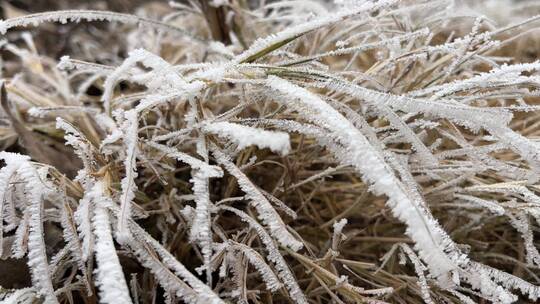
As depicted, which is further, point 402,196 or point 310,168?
point 310,168

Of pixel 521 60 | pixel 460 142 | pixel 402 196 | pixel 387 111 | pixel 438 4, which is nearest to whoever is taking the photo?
pixel 402 196

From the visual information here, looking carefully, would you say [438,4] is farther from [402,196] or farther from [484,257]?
[402,196]

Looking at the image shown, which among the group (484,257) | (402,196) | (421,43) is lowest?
(484,257)

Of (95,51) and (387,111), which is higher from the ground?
(95,51)

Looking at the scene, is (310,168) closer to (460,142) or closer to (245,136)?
(460,142)

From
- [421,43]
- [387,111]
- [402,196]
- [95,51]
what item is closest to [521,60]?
[421,43]

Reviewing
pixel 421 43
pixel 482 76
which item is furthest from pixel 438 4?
pixel 482 76

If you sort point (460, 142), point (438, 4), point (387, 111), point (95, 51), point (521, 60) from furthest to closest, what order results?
1. point (95, 51)
2. point (521, 60)
3. point (438, 4)
4. point (460, 142)
5. point (387, 111)
